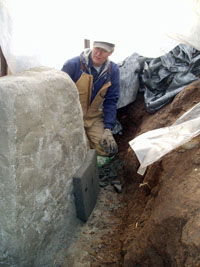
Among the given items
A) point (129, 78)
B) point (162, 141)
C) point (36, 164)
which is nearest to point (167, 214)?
point (162, 141)

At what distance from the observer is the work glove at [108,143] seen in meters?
3.47

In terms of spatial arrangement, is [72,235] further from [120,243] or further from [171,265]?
[171,265]

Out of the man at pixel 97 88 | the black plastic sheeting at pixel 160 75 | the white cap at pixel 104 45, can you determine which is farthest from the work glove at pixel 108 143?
the white cap at pixel 104 45

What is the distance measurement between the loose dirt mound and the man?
1.15 m

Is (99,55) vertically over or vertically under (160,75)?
over

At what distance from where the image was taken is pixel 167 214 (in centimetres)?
158

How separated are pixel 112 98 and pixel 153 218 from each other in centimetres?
229

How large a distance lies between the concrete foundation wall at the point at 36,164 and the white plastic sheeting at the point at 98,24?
79 cm

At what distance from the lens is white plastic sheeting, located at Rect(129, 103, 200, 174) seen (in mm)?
1860

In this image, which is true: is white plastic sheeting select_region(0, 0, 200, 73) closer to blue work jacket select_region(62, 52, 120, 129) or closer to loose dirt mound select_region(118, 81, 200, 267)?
blue work jacket select_region(62, 52, 120, 129)

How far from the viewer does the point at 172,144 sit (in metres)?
1.87

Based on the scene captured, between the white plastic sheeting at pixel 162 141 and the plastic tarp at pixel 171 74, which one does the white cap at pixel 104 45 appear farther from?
the white plastic sheeting at pixel 162 141

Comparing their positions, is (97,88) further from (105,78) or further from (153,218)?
(153,218)

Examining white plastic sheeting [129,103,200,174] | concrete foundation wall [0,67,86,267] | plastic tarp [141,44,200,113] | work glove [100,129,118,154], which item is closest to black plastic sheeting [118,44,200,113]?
plastic tarp [141,44,200,113]
